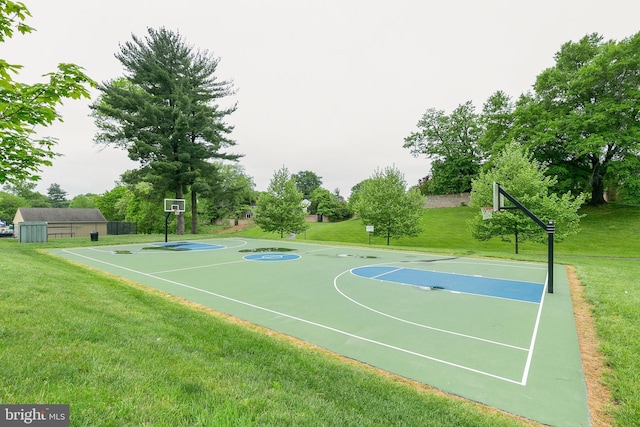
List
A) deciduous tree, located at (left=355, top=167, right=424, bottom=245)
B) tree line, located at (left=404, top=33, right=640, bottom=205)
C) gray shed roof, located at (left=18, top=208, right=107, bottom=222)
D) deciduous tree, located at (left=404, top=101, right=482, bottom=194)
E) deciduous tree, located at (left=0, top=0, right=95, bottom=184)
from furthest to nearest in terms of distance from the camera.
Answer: deciduous tree, located at (left=404, top=101, right=482, bottom=194), gray shed roof, located at (left=18, top=208, right=107, bottom=222), tree line, located at (left=404, top=33, right=640, bottom=205), deciduous tree, located at (left=355, top=167, right=424, bottom=245), deciduous tree, located at (left=0, top=0, right=95, bottom=184)

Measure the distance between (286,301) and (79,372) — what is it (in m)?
4.89

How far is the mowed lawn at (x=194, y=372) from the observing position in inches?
94.0

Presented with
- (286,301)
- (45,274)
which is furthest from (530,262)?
(45,274)

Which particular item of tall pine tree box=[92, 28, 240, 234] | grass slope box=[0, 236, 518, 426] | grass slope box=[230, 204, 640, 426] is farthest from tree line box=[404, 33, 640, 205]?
tall pine tree box=[92, 28, 240, 234]

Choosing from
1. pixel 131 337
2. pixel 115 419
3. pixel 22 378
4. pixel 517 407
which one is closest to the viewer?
pixel 115 419

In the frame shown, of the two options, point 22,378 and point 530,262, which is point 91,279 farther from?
point 530,262

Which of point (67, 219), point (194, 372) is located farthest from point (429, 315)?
point (67, 219)

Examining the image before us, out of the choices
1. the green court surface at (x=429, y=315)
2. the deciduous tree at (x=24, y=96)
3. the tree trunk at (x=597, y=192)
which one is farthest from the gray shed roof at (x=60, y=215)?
the tree trunk at (x=597, y=192)

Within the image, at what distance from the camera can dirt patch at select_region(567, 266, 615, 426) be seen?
3.27m

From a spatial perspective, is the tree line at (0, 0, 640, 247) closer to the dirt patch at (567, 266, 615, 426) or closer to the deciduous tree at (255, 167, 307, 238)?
the deciduous tree at (255, 167, 307, 238)

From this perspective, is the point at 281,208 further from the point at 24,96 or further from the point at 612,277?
the point at 24,96

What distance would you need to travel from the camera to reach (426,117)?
150 feet

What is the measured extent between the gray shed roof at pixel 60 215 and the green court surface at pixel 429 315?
121ft

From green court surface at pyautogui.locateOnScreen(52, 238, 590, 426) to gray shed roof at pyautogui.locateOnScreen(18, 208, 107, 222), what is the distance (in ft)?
121
